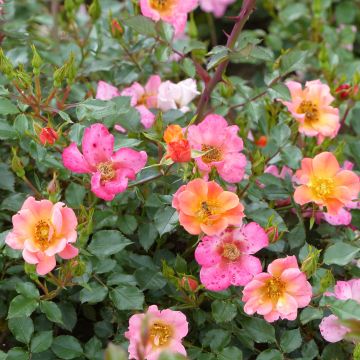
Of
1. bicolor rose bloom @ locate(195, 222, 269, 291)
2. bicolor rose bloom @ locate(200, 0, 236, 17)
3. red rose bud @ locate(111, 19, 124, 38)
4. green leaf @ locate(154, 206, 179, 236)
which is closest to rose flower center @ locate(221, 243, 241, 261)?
bicolor rose bloom @ locate(195, 222, 269, 291)

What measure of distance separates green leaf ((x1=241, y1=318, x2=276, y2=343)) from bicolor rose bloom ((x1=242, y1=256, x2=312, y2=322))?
2.9 inches

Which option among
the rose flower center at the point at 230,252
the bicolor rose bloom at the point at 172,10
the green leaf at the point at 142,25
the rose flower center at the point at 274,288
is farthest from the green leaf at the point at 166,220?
the bicolor rose bloom at the point at 172,10

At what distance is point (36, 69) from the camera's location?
1.34 metres

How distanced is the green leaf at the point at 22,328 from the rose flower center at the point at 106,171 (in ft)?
1.04

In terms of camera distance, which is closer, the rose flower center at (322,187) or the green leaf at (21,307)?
the green leaf at (21,307)

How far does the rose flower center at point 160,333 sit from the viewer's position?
1269 millimetres

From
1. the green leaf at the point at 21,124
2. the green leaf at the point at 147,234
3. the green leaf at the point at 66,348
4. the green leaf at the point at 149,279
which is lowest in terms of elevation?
the green leaf at the point at 66,348

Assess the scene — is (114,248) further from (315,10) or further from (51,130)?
(315,10)

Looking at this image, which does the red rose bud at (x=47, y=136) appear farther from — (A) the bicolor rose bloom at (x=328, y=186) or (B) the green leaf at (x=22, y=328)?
(A) the bicolor rose bloom at (x=328, y=186)

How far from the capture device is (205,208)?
4.02ft

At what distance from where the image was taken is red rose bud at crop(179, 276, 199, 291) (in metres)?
1.30

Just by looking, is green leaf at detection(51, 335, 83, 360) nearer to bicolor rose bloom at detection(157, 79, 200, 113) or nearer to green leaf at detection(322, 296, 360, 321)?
green leaf at detection(322, 296, 360, 321)

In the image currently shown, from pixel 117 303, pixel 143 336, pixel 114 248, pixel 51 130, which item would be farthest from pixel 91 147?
pixel 143 336

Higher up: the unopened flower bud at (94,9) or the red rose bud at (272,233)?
the unopened flower bud at (94,9)
